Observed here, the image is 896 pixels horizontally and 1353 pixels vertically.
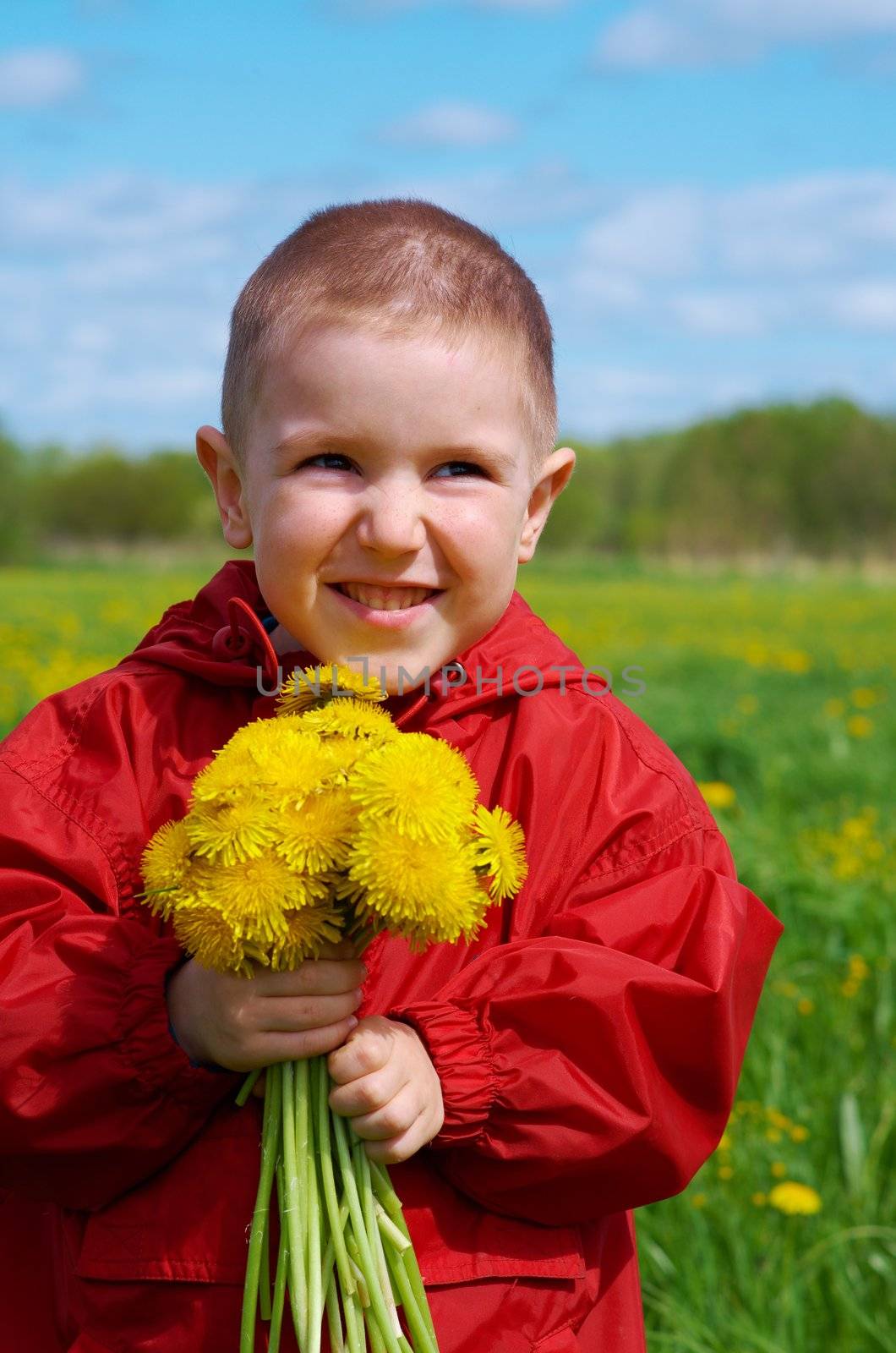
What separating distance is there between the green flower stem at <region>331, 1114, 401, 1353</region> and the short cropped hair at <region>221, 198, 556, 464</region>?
3.02ft

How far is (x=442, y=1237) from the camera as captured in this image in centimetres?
167

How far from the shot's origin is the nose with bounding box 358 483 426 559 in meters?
1.67

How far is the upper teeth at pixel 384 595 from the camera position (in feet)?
5.73

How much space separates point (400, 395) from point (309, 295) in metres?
0.20

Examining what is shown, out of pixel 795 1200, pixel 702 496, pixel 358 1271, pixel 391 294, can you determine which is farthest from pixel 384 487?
pixel 702 496

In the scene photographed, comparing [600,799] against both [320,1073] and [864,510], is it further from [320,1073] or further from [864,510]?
[864,510]

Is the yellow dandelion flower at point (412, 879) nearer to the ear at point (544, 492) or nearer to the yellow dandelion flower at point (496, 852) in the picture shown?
the yellow dandelion flower at point (496, 852)

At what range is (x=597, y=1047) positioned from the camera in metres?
1.63

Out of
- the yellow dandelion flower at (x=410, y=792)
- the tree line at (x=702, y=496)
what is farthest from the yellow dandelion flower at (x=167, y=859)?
the tree line at (x=702, y=496)

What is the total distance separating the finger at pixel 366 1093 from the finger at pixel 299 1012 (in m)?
0.07

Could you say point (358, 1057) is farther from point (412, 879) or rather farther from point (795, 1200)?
point (795, 1200)

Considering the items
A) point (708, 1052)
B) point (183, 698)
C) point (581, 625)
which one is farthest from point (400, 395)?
point (581, 625)

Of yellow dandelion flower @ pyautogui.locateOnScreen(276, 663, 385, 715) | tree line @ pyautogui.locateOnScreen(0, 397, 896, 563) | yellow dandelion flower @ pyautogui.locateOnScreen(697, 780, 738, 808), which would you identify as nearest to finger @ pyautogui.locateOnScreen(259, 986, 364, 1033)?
yellow dandelion flower @ pyautogui.locateOnScreen(276, 663, 385, 715)

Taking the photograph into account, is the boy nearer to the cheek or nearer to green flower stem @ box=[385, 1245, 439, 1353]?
the cheek
